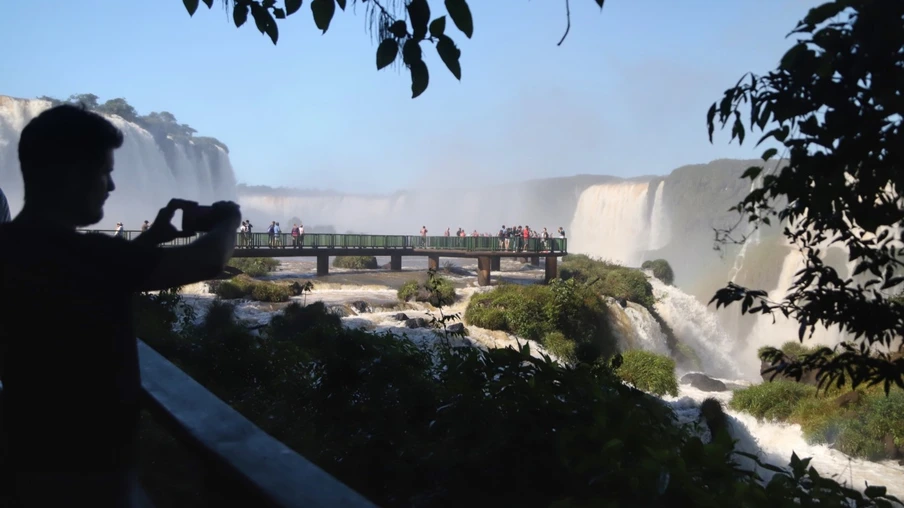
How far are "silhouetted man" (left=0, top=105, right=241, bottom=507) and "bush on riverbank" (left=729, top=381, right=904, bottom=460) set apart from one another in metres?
11.1

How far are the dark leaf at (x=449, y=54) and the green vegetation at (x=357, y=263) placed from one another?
29341 millimetres

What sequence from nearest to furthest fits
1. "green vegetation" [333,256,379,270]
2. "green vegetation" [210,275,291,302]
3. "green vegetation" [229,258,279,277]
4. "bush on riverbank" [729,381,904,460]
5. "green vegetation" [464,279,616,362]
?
"bush on riverbank" [729,381,904,460], "green vegetation" [464,279,616,362], "green vegetation" [210,275,291,302], "green vegetation" [229,258,279,277], "green vegetation" [333,256,379,270]

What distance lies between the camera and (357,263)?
31.5m

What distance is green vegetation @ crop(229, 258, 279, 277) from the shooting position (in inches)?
960

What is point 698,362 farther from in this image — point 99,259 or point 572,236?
point 572,236

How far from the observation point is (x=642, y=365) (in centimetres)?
1694

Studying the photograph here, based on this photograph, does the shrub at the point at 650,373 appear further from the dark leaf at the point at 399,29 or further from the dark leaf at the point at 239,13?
the dark leaf at the point at 399,29

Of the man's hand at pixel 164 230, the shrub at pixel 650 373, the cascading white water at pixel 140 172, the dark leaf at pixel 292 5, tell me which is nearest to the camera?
the man's hand at pixel 164 230

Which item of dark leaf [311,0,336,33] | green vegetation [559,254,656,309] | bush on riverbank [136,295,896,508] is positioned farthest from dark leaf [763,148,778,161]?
green vegetation [559,254,656,309]

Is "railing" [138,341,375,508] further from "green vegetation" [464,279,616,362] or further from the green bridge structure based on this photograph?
the green bridge structure

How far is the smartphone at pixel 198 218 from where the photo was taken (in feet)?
5.02

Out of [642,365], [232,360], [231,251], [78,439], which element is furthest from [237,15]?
[642,365]

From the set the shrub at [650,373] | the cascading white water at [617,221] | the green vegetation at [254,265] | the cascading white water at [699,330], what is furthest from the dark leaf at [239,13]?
the cascading white water at [617,221]

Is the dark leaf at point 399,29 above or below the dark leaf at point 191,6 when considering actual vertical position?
below
